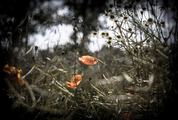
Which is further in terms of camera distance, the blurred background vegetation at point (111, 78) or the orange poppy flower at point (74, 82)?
the orange poppy flower at point (74, 82)

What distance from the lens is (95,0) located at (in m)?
6.19

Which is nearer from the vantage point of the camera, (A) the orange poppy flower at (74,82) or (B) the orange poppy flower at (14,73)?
(B) the orange poppy flower at (14,73)

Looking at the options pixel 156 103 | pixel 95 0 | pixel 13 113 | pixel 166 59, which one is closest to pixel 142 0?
pixel 166 59

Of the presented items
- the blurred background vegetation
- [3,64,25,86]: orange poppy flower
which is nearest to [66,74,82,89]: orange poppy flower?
the blurred background vegetation

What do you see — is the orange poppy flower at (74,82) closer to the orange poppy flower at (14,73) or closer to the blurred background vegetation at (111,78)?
the blurred background vegetation at (111,78)

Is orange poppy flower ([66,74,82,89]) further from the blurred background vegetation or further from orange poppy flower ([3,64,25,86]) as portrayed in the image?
orange poppy flower ([3,64,25,86])

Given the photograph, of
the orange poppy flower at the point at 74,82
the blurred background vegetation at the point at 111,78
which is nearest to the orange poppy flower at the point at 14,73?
the blurred background vegetation at the point at 111,78

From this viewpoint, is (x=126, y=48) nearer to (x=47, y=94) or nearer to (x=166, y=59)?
(x=166, y=59)

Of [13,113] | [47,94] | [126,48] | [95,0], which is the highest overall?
[95,0]

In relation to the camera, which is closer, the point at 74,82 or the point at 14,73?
the point at 14,73

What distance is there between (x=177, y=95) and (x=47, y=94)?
113 centimetres

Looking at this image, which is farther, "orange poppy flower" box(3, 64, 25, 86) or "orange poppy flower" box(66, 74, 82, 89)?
"orange poppy flower" box(66, 74, 82, 89)

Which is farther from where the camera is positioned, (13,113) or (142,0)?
(142,0)

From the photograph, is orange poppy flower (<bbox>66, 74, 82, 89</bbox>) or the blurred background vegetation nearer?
the blurred background vegetation
